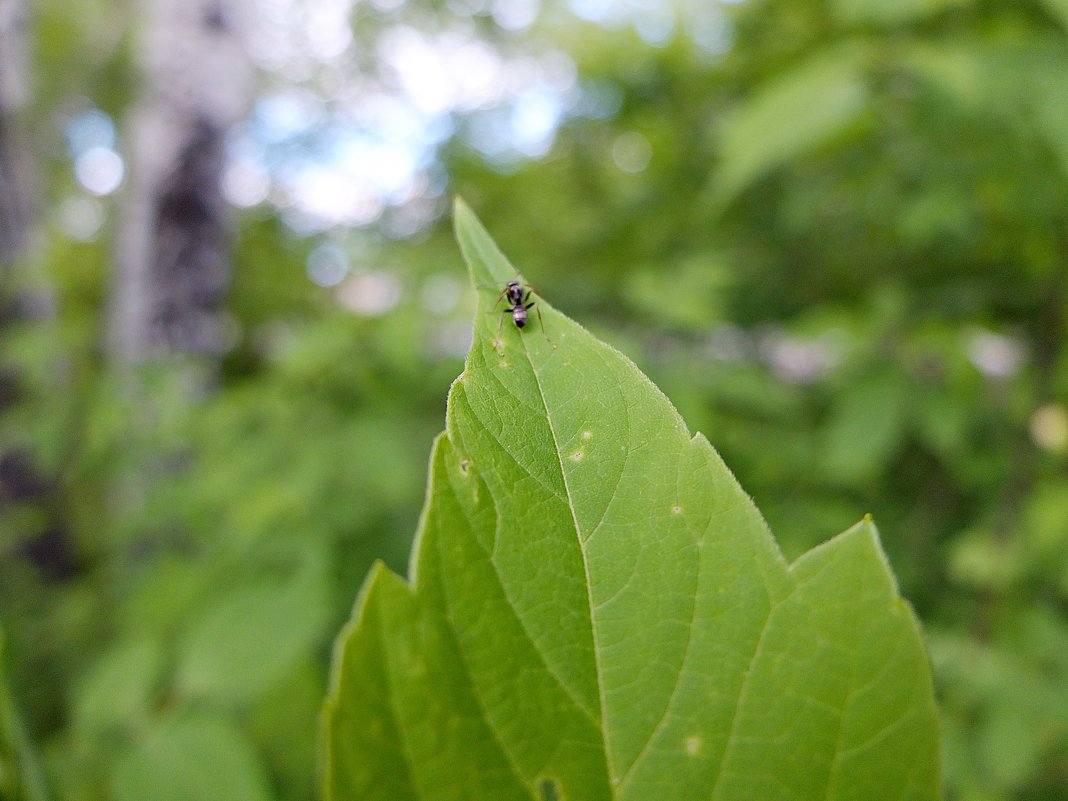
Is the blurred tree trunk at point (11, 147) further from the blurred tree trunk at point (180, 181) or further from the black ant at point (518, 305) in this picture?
the black ant at point (518, 305)

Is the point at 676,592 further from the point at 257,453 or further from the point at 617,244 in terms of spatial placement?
the point at 617,244

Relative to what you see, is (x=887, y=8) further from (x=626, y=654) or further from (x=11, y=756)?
(x=11, y=756)

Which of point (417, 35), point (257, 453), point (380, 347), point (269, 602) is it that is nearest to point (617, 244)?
point (380, 347)

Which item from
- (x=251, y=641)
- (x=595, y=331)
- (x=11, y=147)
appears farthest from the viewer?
(x=11, y=147)

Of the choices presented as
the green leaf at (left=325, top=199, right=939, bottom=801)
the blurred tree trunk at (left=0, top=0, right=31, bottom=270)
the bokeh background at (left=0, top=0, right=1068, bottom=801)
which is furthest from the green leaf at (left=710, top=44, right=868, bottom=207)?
the blurred tree trunk at (left=0, top=0, right=31, bottom=270)

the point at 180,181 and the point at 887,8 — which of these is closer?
the point at 887,8

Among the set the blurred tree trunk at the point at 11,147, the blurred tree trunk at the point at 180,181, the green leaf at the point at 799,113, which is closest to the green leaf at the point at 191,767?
the green leaf at the point at 799,113

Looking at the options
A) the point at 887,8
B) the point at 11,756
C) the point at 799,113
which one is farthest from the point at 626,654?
the point at 887,8
